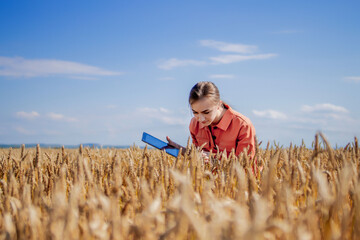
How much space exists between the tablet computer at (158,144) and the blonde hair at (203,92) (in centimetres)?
52

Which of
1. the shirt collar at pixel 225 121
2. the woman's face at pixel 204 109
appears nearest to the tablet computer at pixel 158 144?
the woman's face at pixel 204 109

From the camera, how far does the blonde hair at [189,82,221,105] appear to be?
3137 mm

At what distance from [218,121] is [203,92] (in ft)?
1.76

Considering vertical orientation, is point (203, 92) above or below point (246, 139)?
above

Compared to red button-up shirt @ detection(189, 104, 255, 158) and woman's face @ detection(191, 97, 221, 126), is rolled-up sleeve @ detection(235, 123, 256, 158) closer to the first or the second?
red button-up shirt @ detection(189, 104, 255, 158)

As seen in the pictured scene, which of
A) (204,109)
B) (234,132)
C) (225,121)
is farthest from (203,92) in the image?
(234,132)

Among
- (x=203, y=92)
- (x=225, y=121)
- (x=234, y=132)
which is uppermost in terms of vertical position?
(x=203, y=92)

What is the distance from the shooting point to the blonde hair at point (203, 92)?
314 cm

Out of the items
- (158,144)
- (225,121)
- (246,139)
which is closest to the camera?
(158,144)

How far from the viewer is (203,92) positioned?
3.15m

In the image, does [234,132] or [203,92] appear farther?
[234,132]

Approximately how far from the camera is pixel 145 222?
85 centimetres

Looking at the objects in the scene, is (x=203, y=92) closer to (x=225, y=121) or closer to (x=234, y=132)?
(x=225, y=121)

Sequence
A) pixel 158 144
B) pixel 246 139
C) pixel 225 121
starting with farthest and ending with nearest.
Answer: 1. pixel 225 121
2. pixel 246 139
3. pixel 158 144
